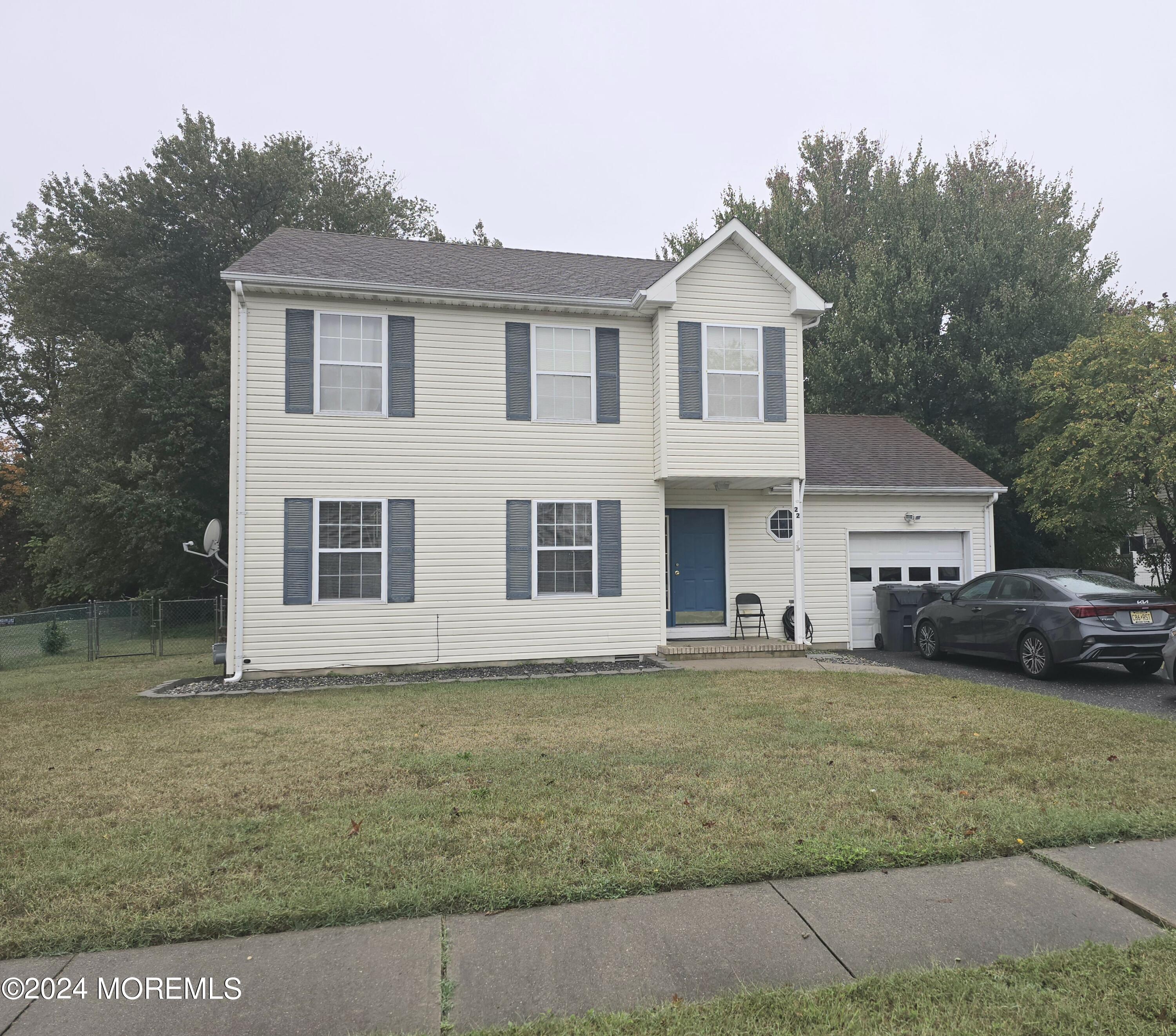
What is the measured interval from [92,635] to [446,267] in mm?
11139

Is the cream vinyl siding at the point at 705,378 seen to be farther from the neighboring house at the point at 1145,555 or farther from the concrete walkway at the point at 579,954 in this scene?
the neighboring house at the point at 1145,555

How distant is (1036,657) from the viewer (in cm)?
1016

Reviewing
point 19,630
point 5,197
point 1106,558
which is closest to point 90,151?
point 5,197

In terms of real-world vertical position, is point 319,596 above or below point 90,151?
below

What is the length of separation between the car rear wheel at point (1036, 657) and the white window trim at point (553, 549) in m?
6.33

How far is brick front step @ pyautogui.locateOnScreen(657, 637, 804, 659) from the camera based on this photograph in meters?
12.1

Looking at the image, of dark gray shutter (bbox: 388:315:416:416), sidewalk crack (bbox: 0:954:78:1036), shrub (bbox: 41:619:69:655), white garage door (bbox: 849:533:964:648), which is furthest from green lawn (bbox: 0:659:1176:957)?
shrub (bbox: 41:619:69:655)

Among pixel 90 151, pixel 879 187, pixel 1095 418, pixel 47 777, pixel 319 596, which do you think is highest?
pixel 90 151

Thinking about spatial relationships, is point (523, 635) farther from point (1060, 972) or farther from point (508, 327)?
point (1060, 972)

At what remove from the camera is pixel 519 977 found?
280 centimetres

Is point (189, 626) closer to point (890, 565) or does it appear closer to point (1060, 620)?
point (890, 565)

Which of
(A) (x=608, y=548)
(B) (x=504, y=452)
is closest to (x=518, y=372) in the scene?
(B) (x=504, y=452)

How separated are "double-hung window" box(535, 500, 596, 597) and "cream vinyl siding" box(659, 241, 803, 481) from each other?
162 cm

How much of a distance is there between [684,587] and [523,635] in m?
3.20
